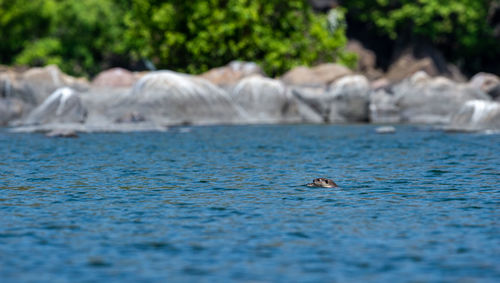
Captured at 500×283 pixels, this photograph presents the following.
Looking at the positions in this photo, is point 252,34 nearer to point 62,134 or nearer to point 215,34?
point 215,34

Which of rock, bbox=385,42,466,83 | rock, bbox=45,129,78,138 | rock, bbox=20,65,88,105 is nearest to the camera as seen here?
rock, bbox=45,129,78,138

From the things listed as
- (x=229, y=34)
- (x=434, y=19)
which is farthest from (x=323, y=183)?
(x=434, y=19)

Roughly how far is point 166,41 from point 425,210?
124ft

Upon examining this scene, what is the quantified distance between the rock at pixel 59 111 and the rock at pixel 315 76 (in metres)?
12.9

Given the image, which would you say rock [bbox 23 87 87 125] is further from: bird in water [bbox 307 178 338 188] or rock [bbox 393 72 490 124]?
bird in water [bbox 307 178 338 188]

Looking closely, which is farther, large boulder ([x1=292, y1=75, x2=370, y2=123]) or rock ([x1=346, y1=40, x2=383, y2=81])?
rock ([x1=346, y1=40, x2=383, y2=81])

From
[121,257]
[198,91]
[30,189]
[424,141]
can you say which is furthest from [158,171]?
[198,91]

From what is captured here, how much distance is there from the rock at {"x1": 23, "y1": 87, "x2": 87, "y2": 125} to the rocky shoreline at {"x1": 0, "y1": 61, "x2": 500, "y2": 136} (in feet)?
0.15

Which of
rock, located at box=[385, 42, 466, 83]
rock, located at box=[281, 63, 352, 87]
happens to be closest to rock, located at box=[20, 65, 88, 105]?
rock, located at box=[281, 63, 352, 87]

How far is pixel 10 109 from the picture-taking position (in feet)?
128

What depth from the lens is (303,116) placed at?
41.9m

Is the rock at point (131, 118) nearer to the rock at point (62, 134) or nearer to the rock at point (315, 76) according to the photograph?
the rock at point (62, 134)

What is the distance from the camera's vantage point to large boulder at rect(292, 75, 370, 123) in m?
42.2

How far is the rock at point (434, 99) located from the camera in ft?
141
